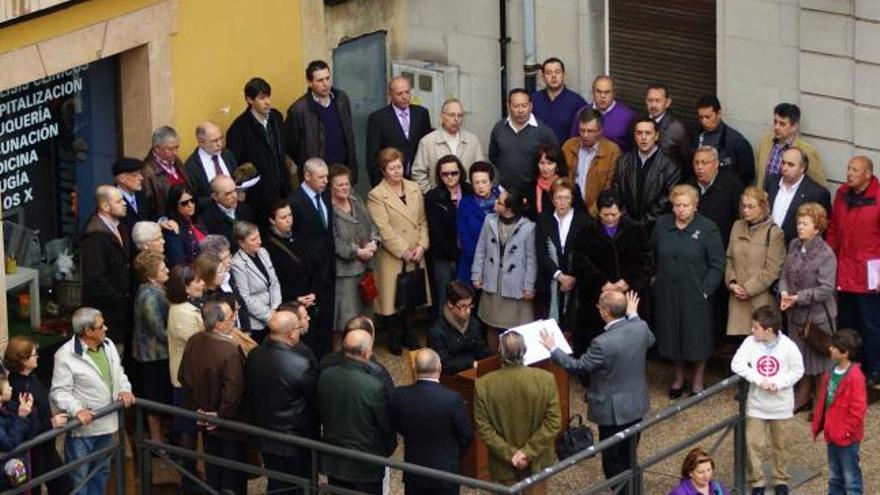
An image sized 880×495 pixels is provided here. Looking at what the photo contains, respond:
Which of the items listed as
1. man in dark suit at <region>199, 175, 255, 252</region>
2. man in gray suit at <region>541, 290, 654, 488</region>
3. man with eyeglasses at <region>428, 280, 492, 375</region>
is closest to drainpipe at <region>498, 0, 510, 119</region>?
man in dark suit at <region>199, 175, 255, 252</region>

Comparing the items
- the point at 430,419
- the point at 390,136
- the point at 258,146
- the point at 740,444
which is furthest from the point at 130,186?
the point at 740,444

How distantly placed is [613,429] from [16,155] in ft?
18.1

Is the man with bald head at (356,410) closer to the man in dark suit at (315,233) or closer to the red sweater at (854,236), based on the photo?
the man in dark suit at (315,233)

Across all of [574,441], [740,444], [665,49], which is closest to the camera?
[574,441]

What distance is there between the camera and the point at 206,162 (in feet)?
72.7

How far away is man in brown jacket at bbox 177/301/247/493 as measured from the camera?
19.0 metres

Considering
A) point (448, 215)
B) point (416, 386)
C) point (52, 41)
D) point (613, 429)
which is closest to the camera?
point (416, 386)

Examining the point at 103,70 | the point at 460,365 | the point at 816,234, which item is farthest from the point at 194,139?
the point at 816,234

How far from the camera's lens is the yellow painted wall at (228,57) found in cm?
2259

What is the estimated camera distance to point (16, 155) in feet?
71.1

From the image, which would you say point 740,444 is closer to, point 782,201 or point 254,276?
point 782,201

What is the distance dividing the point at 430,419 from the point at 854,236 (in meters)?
4.90

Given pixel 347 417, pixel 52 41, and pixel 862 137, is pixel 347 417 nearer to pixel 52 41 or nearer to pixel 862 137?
pixel 52 41

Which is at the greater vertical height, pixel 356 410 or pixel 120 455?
pixel 356 410
